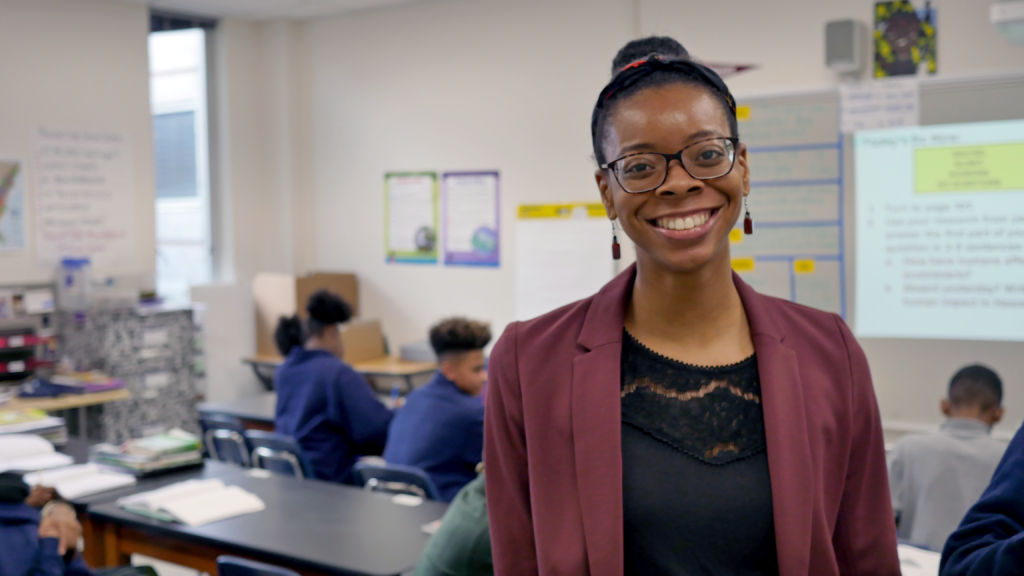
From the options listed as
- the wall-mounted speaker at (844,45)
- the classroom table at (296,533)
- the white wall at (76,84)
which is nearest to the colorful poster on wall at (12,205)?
the white wall at (76,84)

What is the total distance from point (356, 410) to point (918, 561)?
2.30 meters

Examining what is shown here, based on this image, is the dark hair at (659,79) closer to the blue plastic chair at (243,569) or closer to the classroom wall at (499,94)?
the blue plastic chair at (243,569)

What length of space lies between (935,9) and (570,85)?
194cm

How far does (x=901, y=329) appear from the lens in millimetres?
3518

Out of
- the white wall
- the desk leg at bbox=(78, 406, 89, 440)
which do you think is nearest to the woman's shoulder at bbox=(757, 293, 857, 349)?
the desk leg at bbox=(78, 406, 89, 440)

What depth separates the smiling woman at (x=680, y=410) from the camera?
35.4 inches

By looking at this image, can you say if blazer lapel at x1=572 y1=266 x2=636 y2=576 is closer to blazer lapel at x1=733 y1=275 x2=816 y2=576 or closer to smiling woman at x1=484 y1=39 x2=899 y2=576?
smiling woman at x1=484 y1=39 x2=899 y2=576

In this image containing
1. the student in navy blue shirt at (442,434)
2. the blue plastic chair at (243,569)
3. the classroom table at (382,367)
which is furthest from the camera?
the classroom table at (382,367)

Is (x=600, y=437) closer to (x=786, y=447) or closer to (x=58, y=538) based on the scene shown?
(x=786, y=447)

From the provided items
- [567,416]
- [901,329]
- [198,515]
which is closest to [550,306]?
[901,329]

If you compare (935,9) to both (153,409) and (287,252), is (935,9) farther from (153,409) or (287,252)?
(153,409)

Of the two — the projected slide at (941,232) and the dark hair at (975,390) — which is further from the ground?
the projected slide at (941,232)

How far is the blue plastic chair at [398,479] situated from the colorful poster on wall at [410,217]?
8.79 feet

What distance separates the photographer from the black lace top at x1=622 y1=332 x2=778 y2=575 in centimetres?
89
